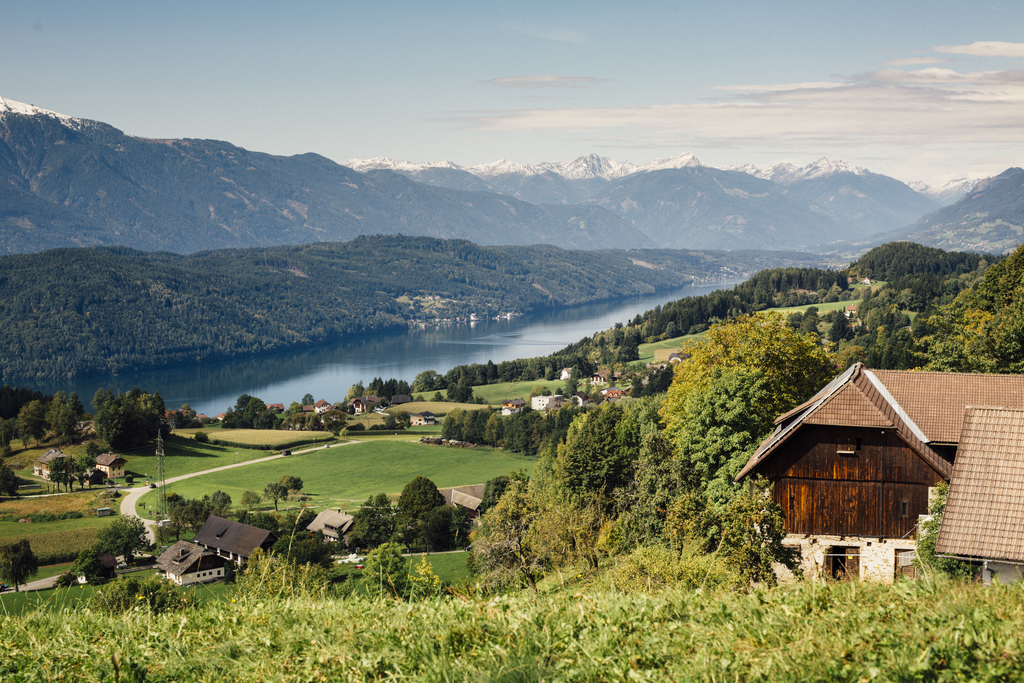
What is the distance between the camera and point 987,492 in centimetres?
986

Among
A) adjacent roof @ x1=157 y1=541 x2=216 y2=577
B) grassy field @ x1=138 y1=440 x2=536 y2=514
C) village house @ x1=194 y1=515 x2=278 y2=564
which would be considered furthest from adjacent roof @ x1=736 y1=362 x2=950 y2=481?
grassy field @ x1=138 y1=440 x2=536 y2=514

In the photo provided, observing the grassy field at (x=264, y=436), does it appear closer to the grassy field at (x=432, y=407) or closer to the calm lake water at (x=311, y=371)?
the grassy field at (x=432, y=407)

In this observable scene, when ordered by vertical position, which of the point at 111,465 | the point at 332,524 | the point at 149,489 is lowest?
the point at 149,489

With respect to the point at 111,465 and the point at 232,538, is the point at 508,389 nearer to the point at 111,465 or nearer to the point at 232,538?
the point at 111,465

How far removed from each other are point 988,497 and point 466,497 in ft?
162

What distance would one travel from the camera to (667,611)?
437 centimetres

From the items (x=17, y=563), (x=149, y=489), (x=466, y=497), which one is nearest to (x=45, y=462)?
(x=149, y=489)

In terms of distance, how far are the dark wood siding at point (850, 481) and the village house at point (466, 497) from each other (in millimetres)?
39350

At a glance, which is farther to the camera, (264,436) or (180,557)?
(264,436)

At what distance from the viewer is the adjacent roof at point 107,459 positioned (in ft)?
230

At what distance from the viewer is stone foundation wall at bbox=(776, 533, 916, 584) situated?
47.2 feet

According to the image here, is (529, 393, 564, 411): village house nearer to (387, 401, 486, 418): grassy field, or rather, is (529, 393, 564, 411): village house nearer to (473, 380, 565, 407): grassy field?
(473, 380, 565, 407): grassy field

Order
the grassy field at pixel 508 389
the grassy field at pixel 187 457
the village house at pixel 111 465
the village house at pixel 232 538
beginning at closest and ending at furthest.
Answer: the village house at pixel 232 538 < the village house at pixel 111 465 < the grassy field at pixel 187 457 < the grassy field at pixel 508 389

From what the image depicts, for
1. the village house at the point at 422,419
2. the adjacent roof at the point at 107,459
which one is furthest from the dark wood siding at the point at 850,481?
the village house at the point at 422,419
